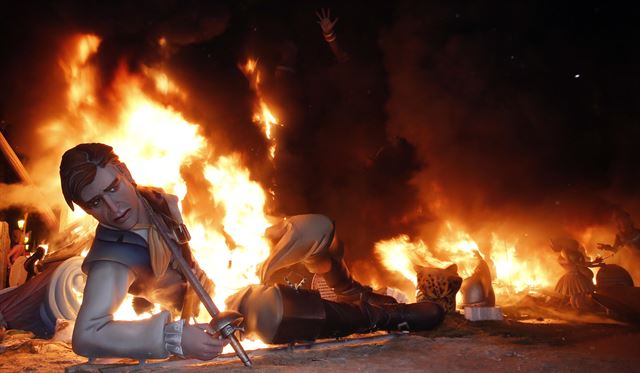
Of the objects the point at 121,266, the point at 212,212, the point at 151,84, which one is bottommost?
the point at 121,266

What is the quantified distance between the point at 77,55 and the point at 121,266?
19.3ft

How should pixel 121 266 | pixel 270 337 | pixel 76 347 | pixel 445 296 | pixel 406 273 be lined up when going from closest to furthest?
pixel 76 347 < pixel 121 266 < pixel 270 337 < pixel 445 296 < pixel 406 273

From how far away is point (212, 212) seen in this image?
6641mm

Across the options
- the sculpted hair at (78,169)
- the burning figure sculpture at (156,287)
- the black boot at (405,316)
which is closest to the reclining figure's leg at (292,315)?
the burning figure sculpture at (156,287)

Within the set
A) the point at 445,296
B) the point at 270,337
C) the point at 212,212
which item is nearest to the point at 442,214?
the point at 445,296

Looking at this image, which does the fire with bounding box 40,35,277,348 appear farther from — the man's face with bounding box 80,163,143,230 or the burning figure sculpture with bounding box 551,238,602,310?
the burning figure sculpture with bounding box 551,238,602,310

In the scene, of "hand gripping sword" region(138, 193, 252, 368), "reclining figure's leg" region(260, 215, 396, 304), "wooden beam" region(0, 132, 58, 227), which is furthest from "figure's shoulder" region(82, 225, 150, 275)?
"wooden beam" region(0, 132, 58, 227)

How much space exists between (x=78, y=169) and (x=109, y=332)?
1.31 metres

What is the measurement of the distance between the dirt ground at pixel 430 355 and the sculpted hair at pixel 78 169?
1.36 meters

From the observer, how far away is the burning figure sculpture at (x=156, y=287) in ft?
8.11

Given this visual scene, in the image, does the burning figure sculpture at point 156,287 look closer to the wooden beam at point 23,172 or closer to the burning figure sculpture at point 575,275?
the burning figure sculpture at point 575,275

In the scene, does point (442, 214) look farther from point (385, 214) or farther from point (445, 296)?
point (445, 296)

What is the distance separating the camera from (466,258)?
10.3 meters

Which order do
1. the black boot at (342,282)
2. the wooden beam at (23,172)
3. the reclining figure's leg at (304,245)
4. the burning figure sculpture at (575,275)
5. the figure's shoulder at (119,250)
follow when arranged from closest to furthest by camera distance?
the figure's shoulder at (119,250) → the reclining figure's leg at (304,245) → the black boot at (342,282) → the burning figure sculpture at (575,275) → the wooden beam at (23,172)
